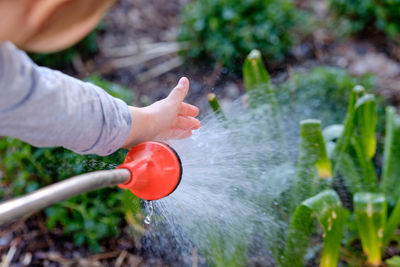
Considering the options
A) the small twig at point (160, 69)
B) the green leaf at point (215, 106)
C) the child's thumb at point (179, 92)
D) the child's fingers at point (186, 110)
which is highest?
the child's thumb at point (179, 92)

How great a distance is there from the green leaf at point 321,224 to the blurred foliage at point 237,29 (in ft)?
5.15

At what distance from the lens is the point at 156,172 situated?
1168mm

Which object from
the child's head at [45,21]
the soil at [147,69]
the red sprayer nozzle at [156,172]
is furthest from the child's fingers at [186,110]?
the soil at [147,69]

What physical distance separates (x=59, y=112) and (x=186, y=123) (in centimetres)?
45

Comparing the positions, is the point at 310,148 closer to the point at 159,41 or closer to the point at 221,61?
the point at 221,61

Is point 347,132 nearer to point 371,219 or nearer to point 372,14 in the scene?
point 371,219

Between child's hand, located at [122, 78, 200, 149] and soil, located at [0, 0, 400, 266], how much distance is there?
77 centimetres

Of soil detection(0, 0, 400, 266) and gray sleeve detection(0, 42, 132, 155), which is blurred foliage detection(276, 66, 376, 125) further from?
gray sleeve detection(0, 42, 132, 155)

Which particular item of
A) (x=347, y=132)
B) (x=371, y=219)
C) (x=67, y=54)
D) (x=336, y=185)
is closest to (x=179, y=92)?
(x=347, y=132)

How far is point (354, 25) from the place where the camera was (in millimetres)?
3393

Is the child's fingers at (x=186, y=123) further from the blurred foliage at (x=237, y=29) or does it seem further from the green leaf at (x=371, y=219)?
the blurred foliage at (x=237, y=29)

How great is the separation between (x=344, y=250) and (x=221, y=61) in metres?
1.49

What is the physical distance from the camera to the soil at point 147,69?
2.02 metres

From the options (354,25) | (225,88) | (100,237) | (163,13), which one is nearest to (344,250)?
(100,237)
